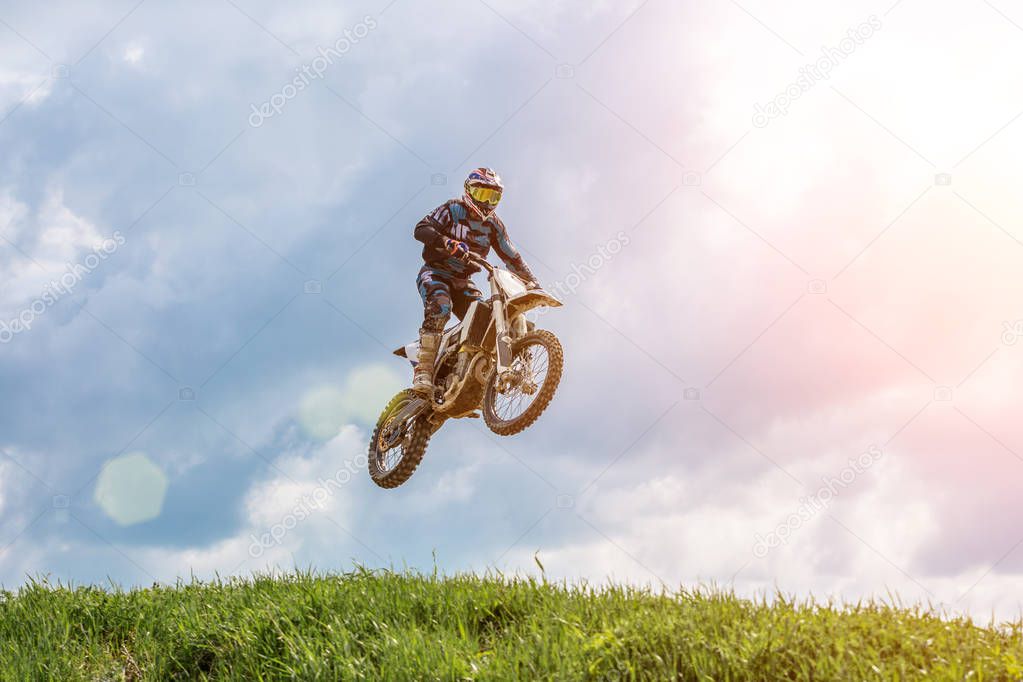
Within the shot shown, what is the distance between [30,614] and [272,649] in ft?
11.2

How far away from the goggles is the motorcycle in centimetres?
68

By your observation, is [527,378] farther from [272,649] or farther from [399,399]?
[272,649]

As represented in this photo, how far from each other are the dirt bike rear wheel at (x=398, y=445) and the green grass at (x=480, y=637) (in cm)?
394

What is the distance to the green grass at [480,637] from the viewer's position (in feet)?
16.7

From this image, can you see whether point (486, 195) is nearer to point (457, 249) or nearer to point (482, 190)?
point (482, 190)

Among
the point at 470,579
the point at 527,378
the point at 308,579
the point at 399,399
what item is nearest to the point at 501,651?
the point at 470,579

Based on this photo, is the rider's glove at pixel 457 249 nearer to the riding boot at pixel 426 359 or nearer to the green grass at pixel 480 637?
the riding boot at pixel 426 359

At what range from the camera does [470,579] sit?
22.7 ft

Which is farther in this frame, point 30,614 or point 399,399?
point 399,399

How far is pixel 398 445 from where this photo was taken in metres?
12.1

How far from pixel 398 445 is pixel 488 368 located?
2220 mm

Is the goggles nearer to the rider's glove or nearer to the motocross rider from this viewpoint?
the motocross rider

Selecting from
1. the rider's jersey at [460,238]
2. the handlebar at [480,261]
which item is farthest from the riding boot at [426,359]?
the handlebar at [480,261]

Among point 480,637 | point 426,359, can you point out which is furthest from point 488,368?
point 480,637
